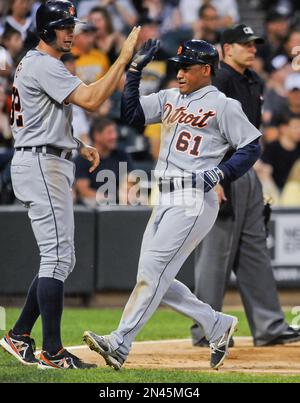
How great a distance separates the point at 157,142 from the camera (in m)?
11.7

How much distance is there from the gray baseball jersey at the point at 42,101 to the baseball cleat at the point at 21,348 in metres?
1.20

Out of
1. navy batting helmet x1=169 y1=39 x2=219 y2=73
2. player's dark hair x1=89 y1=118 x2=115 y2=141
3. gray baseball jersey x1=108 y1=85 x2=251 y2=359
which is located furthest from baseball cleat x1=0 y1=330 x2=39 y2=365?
player's dark hair x1=89 y1=118 x2=115 y2=141

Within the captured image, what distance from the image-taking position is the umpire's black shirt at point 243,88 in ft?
23.9

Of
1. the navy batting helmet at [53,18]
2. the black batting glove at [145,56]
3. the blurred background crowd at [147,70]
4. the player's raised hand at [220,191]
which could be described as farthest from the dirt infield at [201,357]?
the blurred background crowd at [147,70]

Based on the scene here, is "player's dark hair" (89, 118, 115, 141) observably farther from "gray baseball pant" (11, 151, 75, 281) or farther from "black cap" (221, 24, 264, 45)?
"gray baseball pant" (11, 151, 75, 281)

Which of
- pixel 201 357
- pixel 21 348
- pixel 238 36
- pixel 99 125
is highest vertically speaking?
pixel 238 36

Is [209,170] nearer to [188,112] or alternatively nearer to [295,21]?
[188,112]

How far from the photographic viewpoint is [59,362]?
5973mm

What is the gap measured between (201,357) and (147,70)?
637cm

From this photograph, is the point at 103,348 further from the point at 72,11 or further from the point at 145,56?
the point at 72,11

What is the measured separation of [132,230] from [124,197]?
23.0 inches

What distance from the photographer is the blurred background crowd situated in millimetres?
10836

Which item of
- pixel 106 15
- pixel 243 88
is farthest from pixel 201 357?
pixel 106 15

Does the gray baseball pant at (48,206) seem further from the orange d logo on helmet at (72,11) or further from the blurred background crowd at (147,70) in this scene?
the blurred background crowd at (147,70)
